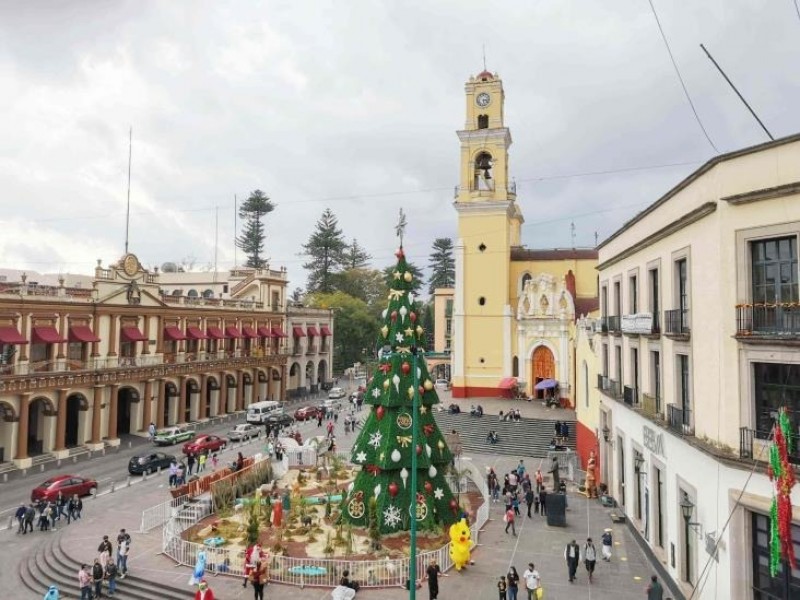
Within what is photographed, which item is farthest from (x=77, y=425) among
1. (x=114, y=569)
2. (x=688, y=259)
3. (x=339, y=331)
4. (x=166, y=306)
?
(x=339, y=331)

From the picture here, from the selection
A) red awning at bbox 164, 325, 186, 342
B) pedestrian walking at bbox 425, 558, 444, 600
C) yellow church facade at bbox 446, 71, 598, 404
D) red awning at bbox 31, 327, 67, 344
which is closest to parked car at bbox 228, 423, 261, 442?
red awning at bbox 164, 325, 186, 342

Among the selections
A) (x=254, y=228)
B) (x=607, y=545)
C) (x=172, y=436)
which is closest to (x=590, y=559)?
(x=607, y=545)

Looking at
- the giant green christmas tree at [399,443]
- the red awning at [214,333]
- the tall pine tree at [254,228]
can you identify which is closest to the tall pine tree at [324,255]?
the tall pine tree at [254,228]

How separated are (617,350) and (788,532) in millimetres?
11824

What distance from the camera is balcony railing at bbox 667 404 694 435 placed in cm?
1332

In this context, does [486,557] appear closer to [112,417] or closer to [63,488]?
[63,488]

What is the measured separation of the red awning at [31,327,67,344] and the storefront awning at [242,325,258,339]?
732 inches

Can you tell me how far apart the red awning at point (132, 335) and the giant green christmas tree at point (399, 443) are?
1018 inches

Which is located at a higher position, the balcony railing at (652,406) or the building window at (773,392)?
the building window at (773,392)

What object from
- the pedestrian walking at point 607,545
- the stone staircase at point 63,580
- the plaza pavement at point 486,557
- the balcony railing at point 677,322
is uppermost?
the balcony railing at point 677,322

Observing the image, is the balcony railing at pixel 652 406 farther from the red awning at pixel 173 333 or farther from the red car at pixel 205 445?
the red awning at pixel 173 333

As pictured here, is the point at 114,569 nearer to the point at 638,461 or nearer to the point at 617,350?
the point at 638,461

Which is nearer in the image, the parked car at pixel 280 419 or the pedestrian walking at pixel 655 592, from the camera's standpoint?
the pedestrian walking at pixel 655 592

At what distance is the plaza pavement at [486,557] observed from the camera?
49.4ft
